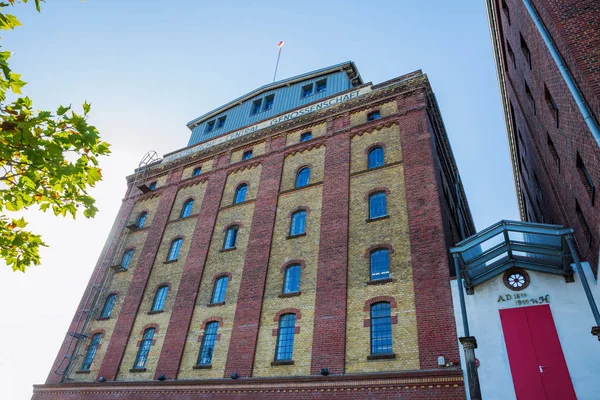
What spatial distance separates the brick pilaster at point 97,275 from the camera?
20969 millimetres

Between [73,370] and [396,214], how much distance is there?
18.7 meters

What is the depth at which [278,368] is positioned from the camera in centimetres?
1516

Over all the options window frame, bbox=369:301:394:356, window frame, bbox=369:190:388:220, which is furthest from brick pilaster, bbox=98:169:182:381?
window frame, bbox=369:190:388:220

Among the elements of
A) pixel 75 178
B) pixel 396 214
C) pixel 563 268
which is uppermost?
pixel 396 214

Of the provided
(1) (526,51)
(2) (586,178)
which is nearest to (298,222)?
(2) (586,178)

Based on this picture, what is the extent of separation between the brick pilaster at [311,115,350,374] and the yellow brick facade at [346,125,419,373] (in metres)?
0.30

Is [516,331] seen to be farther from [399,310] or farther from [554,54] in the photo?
[554,54]

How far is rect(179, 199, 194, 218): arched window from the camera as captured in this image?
80.9 feet

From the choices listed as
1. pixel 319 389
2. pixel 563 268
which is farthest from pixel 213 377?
pixel 563 268

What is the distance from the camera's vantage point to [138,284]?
22062mm

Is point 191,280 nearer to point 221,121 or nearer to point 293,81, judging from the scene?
point 221,121

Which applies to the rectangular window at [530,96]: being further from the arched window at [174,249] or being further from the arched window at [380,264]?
the arched window at [174,249]

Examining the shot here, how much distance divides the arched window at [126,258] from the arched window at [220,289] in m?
8.12

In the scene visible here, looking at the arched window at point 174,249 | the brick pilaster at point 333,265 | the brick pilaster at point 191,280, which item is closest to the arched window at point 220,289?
the brick pilaster at point 191,280
